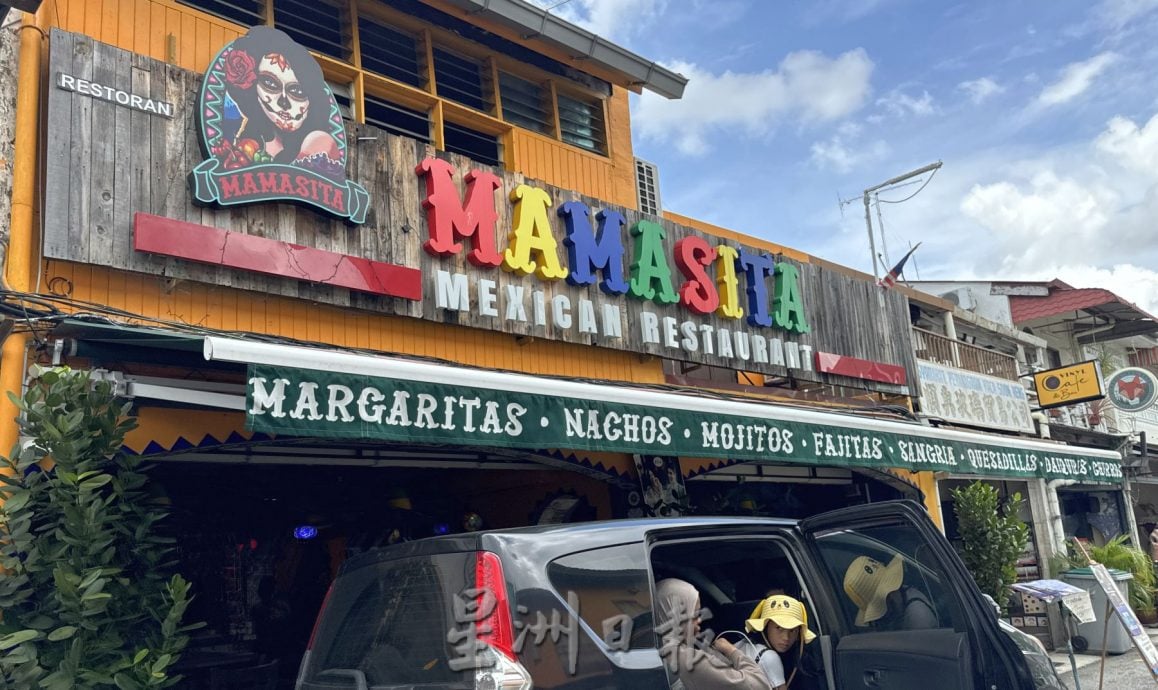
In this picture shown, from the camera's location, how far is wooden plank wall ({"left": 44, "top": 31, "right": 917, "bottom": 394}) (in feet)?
18.9

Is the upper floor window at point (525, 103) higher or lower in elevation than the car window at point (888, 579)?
higher

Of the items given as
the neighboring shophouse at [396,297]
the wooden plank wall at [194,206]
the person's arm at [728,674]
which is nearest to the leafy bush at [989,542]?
the neighboring shophouse at [396,297]

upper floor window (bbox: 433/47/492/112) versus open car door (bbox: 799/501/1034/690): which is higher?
upper floor window (bbox: 433/47/492/112)

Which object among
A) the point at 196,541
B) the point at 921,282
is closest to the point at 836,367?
the point at 196,541

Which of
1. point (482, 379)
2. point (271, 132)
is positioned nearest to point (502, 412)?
point (482, 379)

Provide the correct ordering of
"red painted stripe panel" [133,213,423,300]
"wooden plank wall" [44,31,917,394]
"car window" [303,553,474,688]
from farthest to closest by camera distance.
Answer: "red painted stripe panel" [133,213,423,300] < "wooden plank wall" [44,31,917,394] < "car window" [303,553,474,688]

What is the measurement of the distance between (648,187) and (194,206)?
5736 millimetres

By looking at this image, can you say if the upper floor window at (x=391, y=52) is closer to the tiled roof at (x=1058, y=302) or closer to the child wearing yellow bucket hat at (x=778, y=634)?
the child wearing yellow bucket hat at (x=778, y=634)

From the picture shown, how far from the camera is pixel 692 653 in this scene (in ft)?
11.0

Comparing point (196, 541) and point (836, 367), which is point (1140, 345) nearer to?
point (836, 367)

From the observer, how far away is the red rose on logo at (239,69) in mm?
6551

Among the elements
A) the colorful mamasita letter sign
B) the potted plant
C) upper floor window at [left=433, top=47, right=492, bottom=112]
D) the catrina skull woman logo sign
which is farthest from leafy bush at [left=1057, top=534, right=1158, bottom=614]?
the catrina skull woman logo sign

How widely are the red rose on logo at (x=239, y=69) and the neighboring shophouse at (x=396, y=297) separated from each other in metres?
0.02

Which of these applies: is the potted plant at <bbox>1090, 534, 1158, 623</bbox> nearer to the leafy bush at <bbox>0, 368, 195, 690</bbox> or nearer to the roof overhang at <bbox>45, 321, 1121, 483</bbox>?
the roof overhang at <bbox>45, 321, 1121, 483</bbox>
